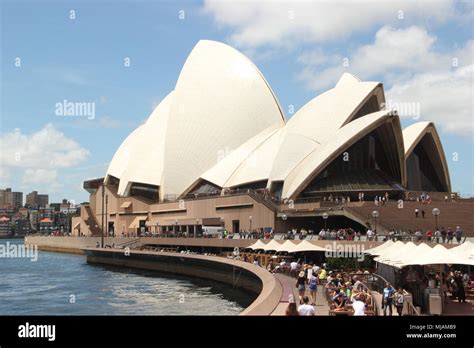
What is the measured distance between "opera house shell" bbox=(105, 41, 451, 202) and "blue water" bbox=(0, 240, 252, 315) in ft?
45.9

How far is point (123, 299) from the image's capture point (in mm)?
26094

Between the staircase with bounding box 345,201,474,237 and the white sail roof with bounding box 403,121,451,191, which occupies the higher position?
the white sail roof with bounding box 403,121,451,191

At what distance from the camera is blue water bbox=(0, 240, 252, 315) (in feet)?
74.8

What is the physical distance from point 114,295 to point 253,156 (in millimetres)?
26121

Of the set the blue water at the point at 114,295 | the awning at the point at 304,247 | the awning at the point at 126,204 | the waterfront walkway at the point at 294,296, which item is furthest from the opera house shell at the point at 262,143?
the waterfront walkway at the point at 294,296

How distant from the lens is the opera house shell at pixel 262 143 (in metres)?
43.2

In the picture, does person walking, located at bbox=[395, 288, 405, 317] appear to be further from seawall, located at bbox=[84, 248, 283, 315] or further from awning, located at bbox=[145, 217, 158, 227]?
awning, located at bbox=[145, 217, 158, 227]

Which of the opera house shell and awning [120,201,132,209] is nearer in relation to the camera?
the opera house shell

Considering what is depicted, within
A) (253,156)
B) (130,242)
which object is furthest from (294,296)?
(130,242)

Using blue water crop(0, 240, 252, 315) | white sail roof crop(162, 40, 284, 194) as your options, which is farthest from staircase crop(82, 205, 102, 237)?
blue water crop(0, 240, 252, 315)

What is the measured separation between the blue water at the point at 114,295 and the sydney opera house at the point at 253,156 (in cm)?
1127

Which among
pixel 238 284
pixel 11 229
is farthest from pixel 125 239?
pixel 11 229
